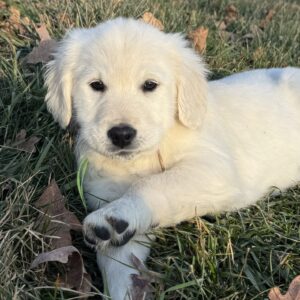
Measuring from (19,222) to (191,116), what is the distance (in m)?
1.10

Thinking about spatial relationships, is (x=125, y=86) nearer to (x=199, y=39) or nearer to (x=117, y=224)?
(x=117, y=224)

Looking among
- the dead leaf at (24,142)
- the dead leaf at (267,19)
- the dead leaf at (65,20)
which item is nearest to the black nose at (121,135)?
the dead leaf at (24,142)

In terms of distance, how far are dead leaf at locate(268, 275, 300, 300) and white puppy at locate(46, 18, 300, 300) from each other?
641mm

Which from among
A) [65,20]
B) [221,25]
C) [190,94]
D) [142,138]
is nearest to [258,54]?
[221,25]

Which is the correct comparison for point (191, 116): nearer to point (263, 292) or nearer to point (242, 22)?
point (263, 292)

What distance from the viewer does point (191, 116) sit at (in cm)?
310

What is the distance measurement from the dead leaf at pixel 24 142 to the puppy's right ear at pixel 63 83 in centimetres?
24

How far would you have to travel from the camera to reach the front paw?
256 centimetres

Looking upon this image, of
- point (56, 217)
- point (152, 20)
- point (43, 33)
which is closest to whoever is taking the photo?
point (56, 217)

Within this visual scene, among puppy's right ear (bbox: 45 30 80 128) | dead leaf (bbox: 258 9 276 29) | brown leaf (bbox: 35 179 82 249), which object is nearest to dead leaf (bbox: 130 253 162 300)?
brown leaf (bbox: 35 179 82 249)

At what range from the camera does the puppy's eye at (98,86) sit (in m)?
2.97

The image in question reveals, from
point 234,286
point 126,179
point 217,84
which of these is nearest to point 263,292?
point 234,286

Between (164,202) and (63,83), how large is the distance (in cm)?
93

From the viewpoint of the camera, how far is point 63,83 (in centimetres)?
315
